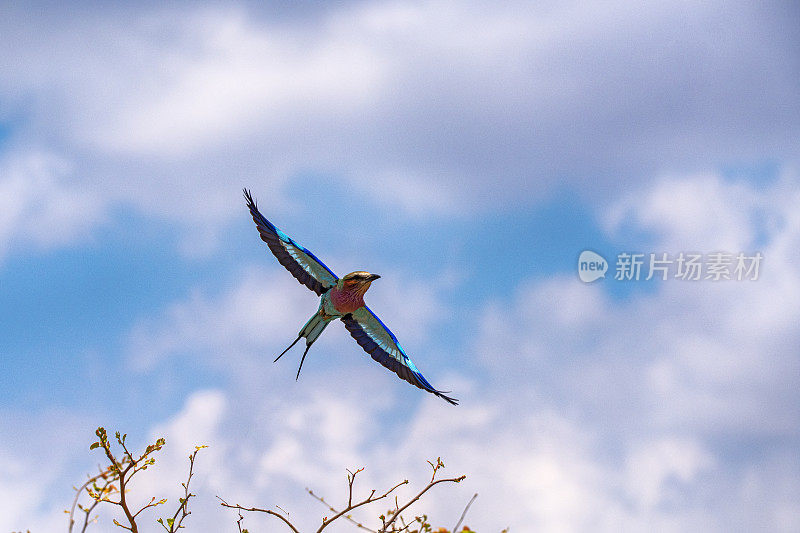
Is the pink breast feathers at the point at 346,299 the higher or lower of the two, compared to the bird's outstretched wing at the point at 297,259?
lower

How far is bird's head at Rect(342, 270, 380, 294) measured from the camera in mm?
9562

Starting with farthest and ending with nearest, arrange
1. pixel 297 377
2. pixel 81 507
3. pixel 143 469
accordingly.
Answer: pixel 297 377, pixel 143 469, pixel 81 507

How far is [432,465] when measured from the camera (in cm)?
704

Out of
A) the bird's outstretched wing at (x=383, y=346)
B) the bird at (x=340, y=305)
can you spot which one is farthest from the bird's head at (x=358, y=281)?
the bird's outstretched wing at (x=383, y=346)

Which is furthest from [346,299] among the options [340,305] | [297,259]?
[297,259]

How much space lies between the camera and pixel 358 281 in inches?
379

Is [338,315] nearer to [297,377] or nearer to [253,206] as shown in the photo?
[297,377]

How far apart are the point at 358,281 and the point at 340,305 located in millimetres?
542

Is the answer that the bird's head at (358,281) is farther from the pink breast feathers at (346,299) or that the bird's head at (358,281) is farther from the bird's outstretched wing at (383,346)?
the bird's outstretched wing at (383,346)

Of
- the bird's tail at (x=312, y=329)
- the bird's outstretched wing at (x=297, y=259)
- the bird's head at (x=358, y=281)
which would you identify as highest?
the bird's outstretched wing at (x=297, y=259)

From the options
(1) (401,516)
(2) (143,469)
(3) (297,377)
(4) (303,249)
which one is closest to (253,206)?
(4) (303,249)

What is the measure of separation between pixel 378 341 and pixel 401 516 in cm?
407

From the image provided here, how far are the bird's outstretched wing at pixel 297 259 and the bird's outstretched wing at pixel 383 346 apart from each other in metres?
0.70

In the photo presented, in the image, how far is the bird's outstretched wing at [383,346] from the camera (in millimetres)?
10523
